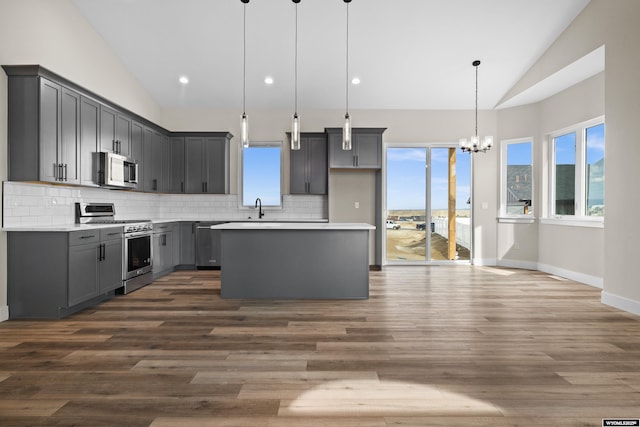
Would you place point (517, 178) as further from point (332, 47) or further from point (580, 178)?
point (332, 47)

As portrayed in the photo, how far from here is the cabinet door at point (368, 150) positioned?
688 centimetres

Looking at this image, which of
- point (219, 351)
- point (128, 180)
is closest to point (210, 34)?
point (128, 180)

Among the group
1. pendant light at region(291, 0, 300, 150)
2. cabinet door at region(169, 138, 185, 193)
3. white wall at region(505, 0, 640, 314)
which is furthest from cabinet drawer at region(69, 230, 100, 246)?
white wall at region(505, 0, 640, 314)

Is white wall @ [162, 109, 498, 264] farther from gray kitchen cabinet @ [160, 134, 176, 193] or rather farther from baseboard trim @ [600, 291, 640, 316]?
baseboard trim @ [600, 291, 640, 316]

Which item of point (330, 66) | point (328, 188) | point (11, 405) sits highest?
point (330, 66)

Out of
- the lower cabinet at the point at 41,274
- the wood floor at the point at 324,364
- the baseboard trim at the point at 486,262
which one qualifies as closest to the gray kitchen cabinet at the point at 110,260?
the wood floor at the point at 324,364

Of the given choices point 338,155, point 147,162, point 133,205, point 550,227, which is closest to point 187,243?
point 133,205

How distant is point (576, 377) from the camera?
98.6 inches

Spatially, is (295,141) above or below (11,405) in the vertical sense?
above

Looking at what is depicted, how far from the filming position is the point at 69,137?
14.0 ft

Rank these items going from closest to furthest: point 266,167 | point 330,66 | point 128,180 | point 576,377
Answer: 1. point 576,377
2. point 128,180
3. point 330,66
4. point 266,167

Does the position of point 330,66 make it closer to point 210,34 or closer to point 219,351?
point 210,34

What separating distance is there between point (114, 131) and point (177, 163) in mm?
1866

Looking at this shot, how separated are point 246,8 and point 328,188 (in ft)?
10.6
